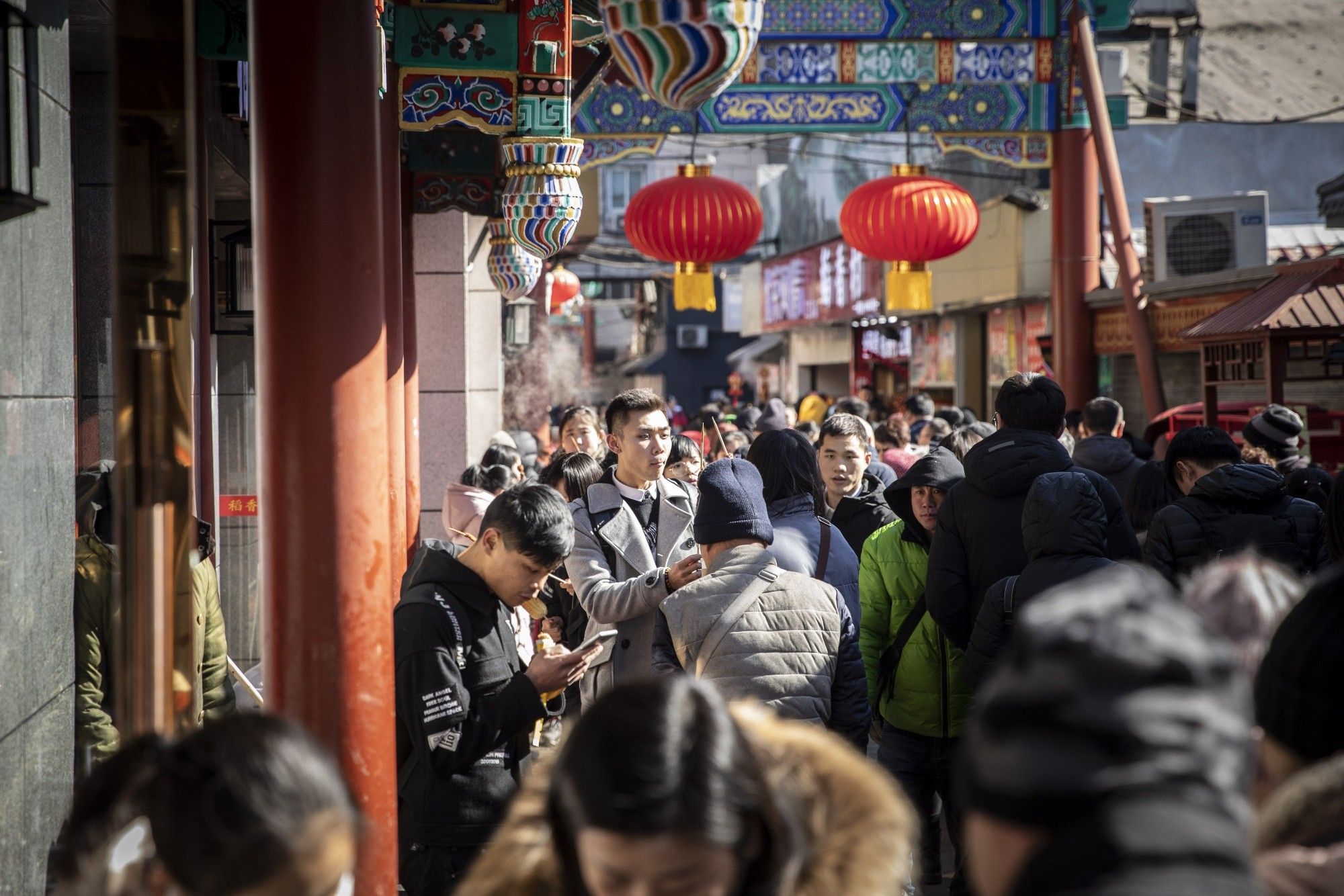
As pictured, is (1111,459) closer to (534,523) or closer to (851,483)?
(851,483)

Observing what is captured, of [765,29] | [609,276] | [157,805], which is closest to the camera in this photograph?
[157,805]

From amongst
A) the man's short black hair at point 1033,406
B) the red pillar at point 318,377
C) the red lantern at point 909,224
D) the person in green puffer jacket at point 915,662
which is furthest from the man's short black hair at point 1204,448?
the red lantern at point 909,224

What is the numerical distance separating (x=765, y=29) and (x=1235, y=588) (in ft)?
34.4

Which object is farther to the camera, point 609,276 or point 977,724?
point 609,276

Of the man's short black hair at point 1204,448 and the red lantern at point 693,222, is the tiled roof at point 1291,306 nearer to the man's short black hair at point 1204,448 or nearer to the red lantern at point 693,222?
the man's short black hair at point 1204,448

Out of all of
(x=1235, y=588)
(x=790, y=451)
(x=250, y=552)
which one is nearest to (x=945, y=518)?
(x=790, y=451)

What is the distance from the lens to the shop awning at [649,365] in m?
42.1

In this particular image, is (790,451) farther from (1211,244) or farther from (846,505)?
(1211,244)

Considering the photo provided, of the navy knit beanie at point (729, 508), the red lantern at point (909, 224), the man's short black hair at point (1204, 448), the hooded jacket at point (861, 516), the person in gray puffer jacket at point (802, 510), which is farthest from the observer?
the red lantern at point (909, 224)

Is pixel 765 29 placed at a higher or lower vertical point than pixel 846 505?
higher

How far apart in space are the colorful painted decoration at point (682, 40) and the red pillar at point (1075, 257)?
9934 millimetres

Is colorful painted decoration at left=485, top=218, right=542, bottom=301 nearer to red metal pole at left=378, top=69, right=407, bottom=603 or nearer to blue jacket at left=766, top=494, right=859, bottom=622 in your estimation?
red metal pole at left=378, top=69, right=407, bottom=603

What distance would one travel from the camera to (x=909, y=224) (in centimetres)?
941

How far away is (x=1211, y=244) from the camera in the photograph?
11953 mm
